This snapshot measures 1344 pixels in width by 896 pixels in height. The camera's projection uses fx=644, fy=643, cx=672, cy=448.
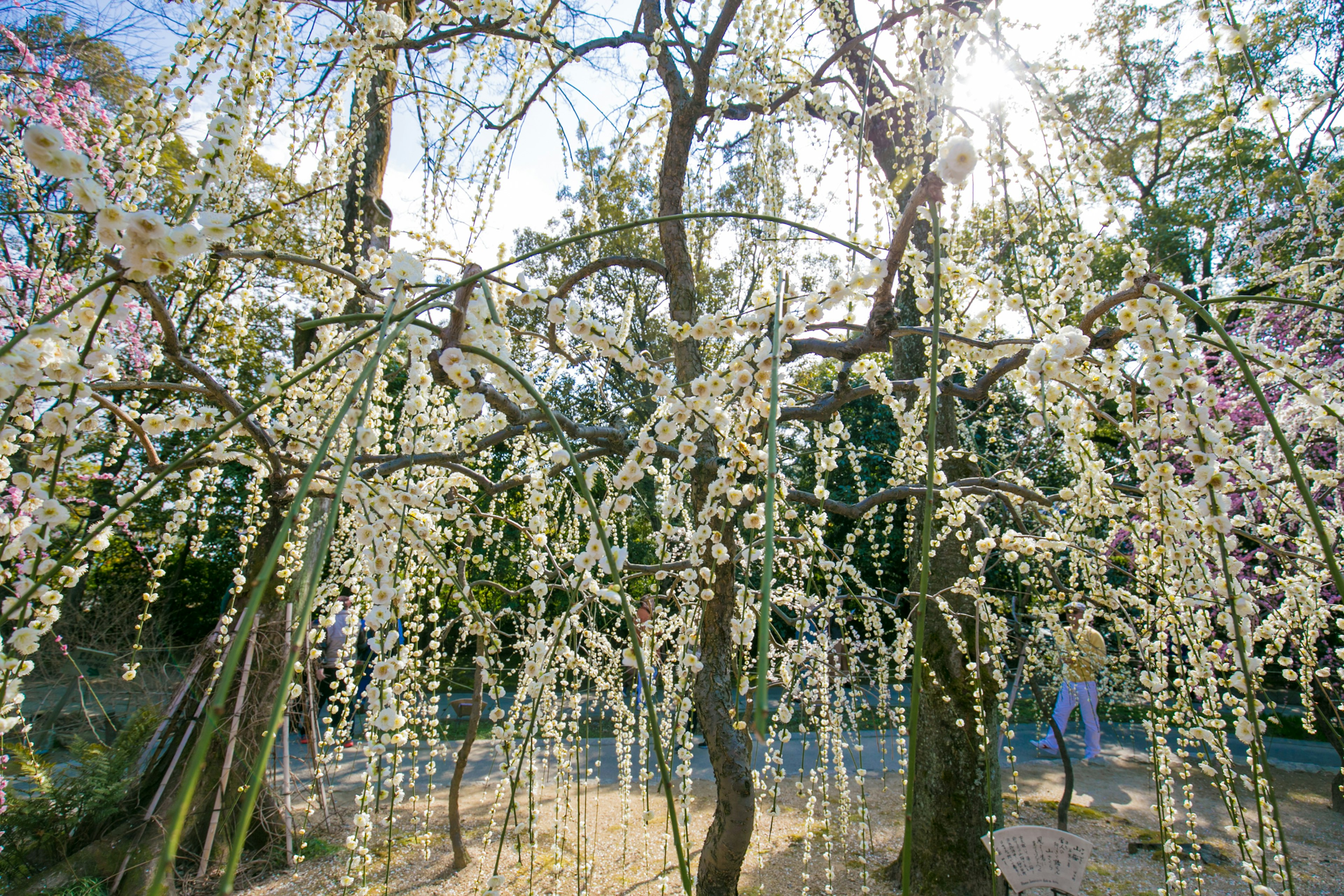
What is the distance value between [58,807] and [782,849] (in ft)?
11.5

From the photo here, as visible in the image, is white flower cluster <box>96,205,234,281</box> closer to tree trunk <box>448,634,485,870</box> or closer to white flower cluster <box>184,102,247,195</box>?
white flower cluster <box>184,102,247,195</box>


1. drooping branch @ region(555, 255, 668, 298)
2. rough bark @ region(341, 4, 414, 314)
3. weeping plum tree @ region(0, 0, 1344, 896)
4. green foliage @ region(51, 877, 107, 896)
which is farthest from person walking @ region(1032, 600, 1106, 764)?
green foliage @ region(51, 877, 107, 896)

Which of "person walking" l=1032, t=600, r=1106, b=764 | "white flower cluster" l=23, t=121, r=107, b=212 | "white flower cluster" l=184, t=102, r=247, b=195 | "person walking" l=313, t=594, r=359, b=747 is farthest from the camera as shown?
"person walking" l=1032, t=600, r=1106, b=764

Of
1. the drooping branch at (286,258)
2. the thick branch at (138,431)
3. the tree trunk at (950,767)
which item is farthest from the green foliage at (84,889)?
the tree trunk at (950,767)

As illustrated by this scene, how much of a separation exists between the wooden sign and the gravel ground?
693mm

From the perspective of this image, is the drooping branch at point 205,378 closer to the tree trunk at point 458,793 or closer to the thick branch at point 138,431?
the thick branch at point 138,431

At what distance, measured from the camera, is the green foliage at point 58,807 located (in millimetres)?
2795

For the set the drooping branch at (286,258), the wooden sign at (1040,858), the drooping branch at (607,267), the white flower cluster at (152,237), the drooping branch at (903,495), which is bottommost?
the wooden sign at (1040,858)

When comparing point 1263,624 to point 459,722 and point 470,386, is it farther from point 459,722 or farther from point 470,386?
point 459,722

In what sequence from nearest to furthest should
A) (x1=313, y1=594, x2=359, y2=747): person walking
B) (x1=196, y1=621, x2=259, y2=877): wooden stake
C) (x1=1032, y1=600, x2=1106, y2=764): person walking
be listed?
1. (x1=313, y1=594, x2=359, y2=747): person walking
2. (x1=196, y1=621, x2=259, y2=877): wooden stake
3. (x1=1032, y1=600, x2=1106, y2=764): person walking

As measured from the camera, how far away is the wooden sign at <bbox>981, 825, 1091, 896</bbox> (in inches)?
96.3

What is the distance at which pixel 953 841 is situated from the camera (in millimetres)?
3123

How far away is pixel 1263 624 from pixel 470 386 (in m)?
2.93

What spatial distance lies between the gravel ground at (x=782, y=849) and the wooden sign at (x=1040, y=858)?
0.69m
